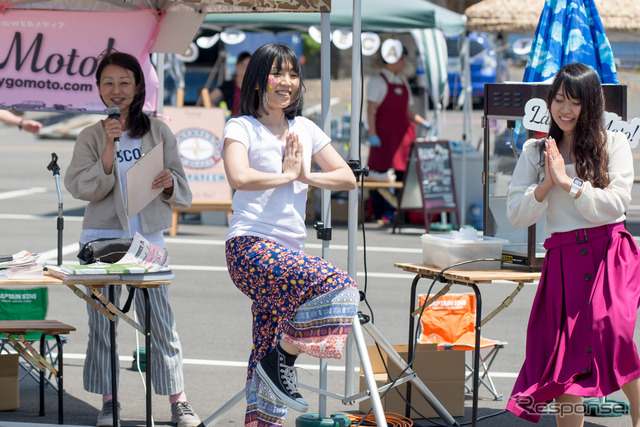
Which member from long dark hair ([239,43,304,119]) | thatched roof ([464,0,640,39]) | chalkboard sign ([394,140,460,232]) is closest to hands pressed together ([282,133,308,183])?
long dark hair ([239,43,304,119])

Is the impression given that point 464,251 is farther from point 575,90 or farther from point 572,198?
point 575,90

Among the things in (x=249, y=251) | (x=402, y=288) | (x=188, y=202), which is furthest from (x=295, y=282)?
(x=402, y=288)

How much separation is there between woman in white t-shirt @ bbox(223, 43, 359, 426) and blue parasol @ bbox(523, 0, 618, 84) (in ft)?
5.47

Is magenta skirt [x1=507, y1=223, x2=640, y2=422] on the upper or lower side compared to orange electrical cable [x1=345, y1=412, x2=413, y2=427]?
upper

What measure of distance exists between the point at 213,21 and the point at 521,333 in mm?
6915

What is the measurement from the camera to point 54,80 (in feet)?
21.8

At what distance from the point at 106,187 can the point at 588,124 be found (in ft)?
8.25

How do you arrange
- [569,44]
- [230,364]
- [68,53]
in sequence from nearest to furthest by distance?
[569,44], [68,53], [230,364]

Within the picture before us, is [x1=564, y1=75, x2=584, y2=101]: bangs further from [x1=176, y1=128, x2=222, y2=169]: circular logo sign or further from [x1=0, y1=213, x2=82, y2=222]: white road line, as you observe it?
[x1=0, y1=213, x2=82, y2=222]: white road line

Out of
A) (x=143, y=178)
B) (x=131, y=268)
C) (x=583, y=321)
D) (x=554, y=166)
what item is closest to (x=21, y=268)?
(x=131, y=268)

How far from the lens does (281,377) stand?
15.4ft

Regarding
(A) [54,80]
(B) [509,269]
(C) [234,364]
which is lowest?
(C) [234,364]

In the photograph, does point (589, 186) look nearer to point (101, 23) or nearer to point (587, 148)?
point (587, 148)

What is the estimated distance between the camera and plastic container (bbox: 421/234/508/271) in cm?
545
